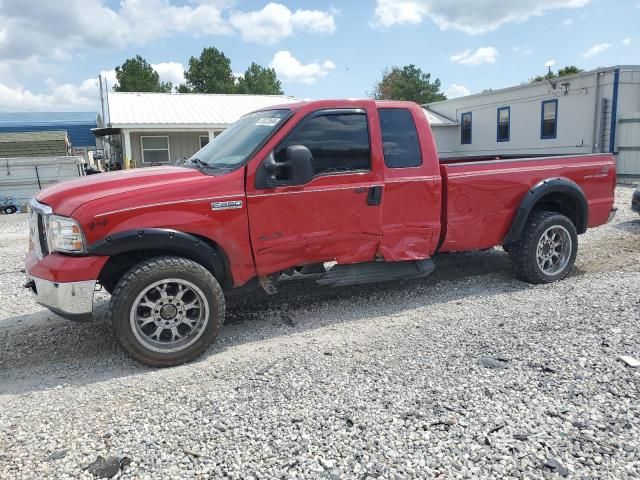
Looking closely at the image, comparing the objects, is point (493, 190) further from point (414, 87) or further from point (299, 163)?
point (414, 87)

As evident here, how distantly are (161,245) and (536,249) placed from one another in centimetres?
414

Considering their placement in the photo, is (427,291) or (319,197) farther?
(427,291)

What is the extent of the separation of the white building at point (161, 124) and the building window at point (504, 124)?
1011cm

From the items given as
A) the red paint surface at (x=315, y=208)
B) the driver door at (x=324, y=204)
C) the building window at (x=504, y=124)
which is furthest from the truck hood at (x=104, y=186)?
the building window at (x=504, y=124)

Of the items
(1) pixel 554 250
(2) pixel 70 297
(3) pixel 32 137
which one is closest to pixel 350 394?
(2) pixel 70 297

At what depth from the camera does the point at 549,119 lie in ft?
67.8

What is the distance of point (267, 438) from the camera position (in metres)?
2.94

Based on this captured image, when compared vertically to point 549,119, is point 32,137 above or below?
below

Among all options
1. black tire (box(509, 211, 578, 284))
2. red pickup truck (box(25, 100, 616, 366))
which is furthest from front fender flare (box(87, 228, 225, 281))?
black tire (box(509, 211, 578, 284))

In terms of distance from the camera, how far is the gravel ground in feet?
8.96

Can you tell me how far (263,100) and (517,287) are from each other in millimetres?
23564

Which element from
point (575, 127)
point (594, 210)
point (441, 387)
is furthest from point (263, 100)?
point (441, 387)

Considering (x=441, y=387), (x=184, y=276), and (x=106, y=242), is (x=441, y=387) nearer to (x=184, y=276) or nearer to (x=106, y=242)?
(x=184, y=276)

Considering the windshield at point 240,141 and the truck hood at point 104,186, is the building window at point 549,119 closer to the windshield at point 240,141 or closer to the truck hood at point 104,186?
the windshield at point 240,141
